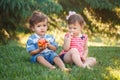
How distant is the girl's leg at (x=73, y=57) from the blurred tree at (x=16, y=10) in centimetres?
121

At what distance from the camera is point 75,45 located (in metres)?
6.14

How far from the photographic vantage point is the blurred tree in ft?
21.3

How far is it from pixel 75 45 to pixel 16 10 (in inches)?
58.6

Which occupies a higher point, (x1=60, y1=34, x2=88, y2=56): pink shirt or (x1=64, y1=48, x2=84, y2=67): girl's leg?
(x1=60, y1=34, x2=88, y2=56): pink shirt

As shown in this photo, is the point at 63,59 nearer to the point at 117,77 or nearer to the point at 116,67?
the point at 116,67

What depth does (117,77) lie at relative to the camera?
5094mm

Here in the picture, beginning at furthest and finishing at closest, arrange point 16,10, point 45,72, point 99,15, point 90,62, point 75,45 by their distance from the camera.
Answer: point 99,15 < point 16,10 < point 75,45 < point 90,62 < point 45,72

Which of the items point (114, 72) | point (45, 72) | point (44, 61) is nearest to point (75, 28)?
point (44, 61)

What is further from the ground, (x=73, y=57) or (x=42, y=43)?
(x=42, y=43)

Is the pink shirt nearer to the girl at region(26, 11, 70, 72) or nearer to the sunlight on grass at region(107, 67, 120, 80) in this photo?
the girl at region(26, 11, 70, 72)

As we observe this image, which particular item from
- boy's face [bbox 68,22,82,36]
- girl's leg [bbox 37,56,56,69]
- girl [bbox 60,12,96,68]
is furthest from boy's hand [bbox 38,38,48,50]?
boy's face [bbox 68,22,82,36]

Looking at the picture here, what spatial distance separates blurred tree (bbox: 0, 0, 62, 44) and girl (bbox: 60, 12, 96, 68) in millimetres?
956

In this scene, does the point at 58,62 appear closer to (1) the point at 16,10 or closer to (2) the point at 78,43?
(2) the point at 78,43

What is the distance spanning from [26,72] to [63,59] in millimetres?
1055
